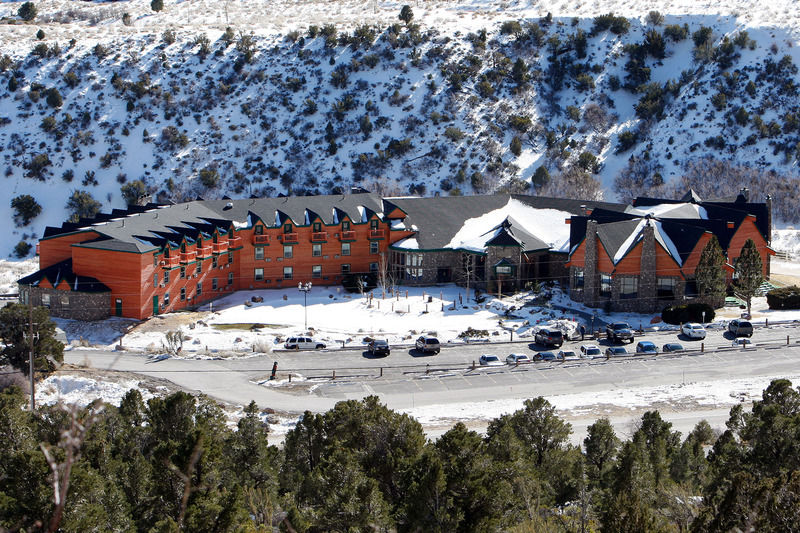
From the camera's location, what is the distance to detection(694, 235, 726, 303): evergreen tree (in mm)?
71312

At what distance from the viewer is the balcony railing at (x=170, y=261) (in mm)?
70750

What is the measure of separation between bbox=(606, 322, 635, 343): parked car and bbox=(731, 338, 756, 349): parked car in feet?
23.0

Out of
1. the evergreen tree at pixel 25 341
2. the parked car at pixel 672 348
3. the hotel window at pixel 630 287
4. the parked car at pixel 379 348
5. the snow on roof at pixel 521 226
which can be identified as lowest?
the parked car at pixel 672 348

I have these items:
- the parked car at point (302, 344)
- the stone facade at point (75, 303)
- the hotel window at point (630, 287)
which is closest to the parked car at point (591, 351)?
the hotel window at point (630, 287)

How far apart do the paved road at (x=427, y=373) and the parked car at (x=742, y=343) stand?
1.87ft

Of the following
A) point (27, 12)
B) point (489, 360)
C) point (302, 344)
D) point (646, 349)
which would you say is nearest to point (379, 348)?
point (302, 344)

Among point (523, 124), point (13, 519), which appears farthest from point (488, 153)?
point (13, 519)

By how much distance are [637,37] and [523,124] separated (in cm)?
2787

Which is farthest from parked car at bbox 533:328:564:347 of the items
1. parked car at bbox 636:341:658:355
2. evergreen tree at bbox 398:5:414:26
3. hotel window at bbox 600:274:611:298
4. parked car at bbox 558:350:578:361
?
evergreen tree at bbox 398:5:414:26

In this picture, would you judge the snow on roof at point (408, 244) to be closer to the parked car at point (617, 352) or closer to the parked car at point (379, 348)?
the parked car at point (379, 348)

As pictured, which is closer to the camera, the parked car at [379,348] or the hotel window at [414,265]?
the parked car at [379,348]

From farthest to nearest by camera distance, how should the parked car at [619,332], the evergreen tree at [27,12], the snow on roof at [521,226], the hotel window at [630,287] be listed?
the evergreen tree at [27,12] < the snow on roof at [521,226] < the hotel window at [630,287] < the parked car at [619,332]

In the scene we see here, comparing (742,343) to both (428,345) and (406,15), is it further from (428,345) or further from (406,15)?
(406,15)

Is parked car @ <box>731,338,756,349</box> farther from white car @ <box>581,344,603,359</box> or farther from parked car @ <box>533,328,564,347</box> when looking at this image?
parked car @ <box>533,328,564,347</box>
